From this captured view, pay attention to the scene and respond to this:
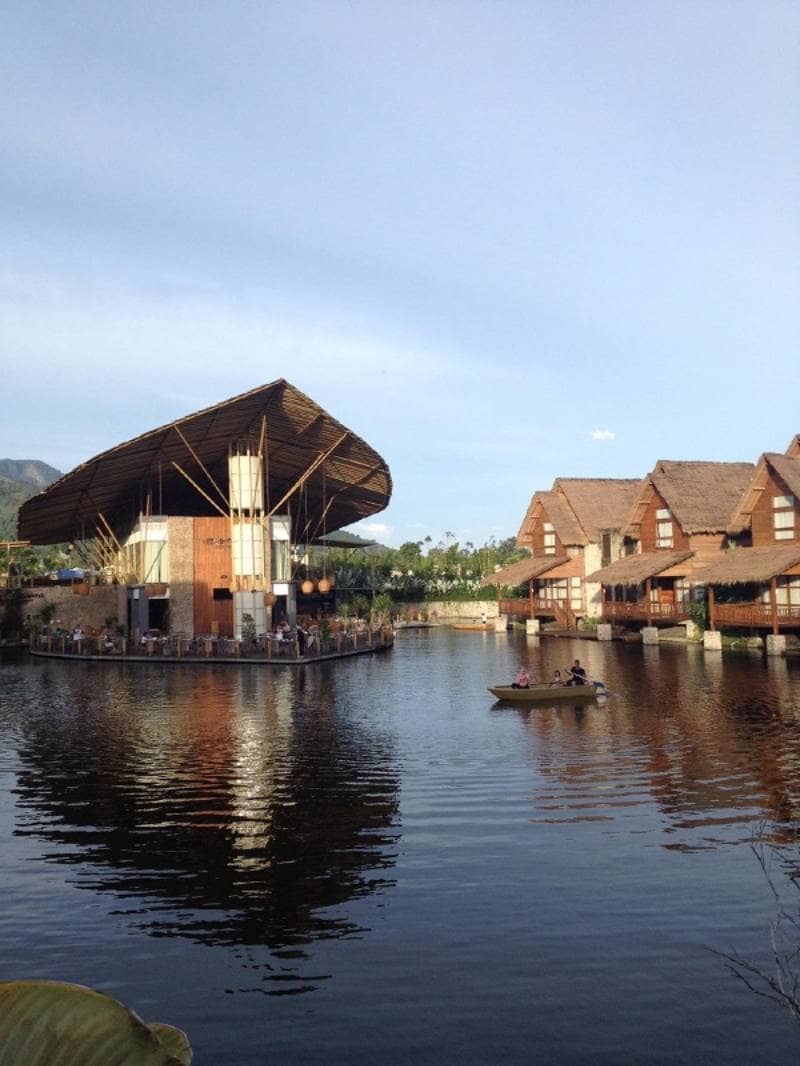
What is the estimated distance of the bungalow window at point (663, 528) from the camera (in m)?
53.1

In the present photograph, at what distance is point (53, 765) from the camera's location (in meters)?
21.0

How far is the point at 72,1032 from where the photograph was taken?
5.11ft

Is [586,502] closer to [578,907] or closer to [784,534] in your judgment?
[784,534]

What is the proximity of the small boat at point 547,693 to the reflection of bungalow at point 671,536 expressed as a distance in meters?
18.9

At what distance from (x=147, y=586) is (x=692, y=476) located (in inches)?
1206

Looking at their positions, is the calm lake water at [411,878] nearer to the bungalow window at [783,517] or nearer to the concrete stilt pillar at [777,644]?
the concrete stilt pillar at [777,644]

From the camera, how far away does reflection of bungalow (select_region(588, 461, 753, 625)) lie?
164ft

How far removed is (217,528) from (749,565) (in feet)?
84.7

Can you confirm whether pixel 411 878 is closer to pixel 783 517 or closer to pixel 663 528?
pixel 783 517

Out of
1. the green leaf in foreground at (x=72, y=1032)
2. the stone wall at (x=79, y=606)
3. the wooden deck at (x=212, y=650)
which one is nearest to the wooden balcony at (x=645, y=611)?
the wooden deck at (x=212, y=650)

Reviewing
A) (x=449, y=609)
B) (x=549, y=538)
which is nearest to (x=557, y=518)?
(x=549, y=538)

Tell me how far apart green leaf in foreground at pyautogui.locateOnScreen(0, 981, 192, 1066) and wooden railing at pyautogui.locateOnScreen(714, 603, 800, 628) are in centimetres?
4183

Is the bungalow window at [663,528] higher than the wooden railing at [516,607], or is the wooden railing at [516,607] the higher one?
the bungalow window at [663,528]

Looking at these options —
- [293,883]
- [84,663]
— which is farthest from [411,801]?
[84,663]
